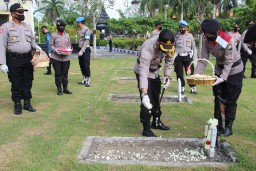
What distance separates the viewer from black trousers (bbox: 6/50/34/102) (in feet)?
19.5

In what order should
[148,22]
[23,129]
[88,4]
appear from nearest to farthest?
[23,129]
[88,4]
[148,22]

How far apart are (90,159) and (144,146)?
2.94 ft

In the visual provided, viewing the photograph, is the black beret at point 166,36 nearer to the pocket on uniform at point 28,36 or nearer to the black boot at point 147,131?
the black boot at point 147,131

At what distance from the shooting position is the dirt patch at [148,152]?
3.86 m

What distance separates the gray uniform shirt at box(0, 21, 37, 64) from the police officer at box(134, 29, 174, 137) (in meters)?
2.49

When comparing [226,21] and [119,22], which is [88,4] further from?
[226,21]

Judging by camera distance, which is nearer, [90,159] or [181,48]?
[90,159]

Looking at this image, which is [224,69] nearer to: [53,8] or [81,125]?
[81,125]

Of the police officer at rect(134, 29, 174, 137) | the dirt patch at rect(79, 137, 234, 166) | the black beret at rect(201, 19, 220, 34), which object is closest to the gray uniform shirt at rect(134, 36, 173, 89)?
the police officer at rect(134, 29, 174, 137)

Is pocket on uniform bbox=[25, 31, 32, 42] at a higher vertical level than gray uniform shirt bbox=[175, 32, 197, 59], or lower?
higher

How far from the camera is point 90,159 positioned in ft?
13.1

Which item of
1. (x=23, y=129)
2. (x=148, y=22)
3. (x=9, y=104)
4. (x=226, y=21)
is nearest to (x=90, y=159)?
(x=23, y=129)

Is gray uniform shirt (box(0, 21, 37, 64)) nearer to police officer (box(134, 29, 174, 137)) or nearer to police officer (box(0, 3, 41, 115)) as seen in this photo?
police officer (box(0, 3, 41, 115))

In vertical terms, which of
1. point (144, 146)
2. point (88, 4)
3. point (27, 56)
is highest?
point (88, 4)
